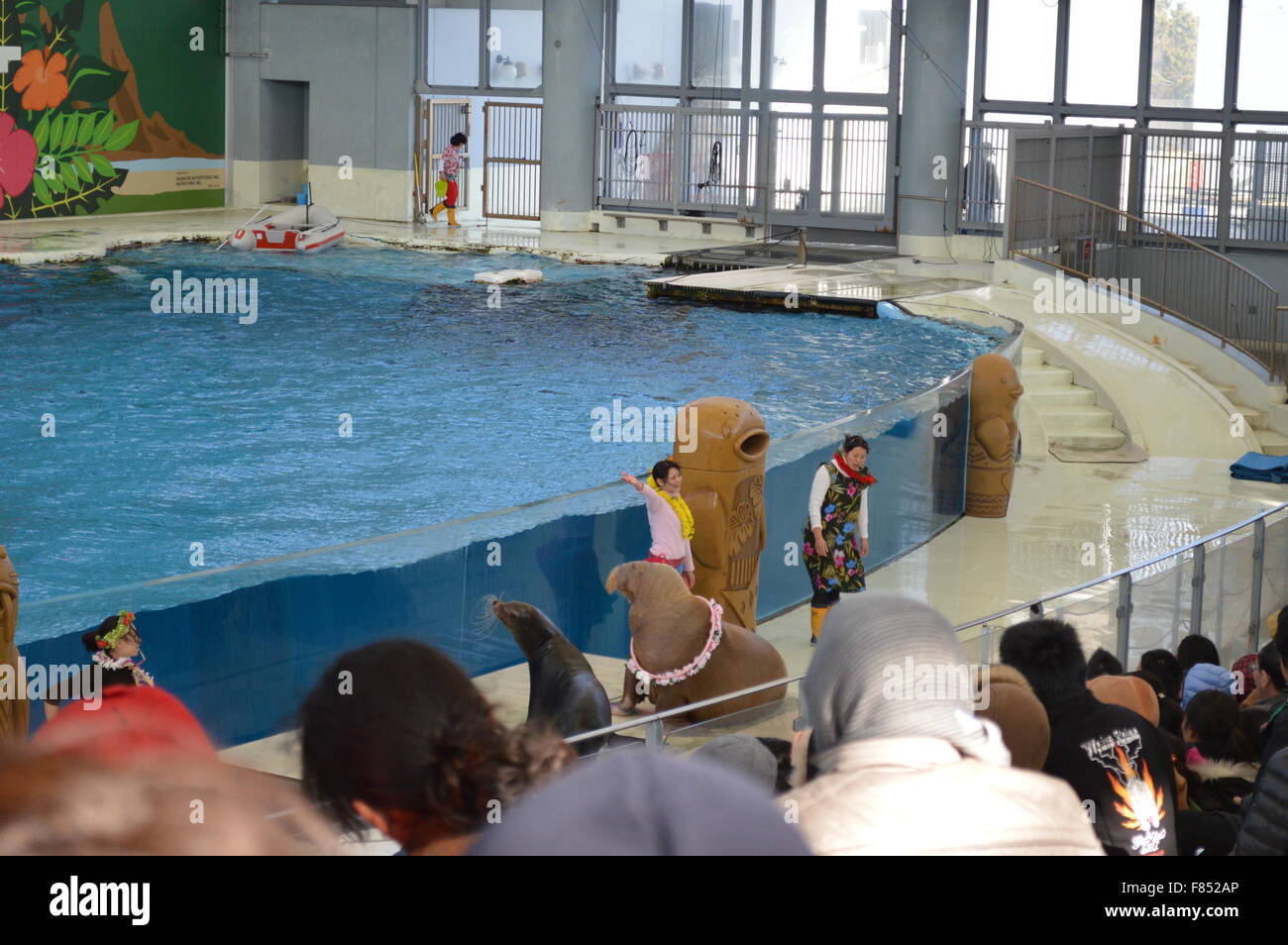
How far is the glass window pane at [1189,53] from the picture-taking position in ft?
73.7

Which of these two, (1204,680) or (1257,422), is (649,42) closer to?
(1257,422)

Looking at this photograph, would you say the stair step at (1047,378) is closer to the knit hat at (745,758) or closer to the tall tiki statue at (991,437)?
the tall tiki statue at (991,437)

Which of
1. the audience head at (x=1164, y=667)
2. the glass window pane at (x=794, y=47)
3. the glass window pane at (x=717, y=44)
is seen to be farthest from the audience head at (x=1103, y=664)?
the glass window pane at (x=717, y=44)

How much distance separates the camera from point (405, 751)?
6.41ft

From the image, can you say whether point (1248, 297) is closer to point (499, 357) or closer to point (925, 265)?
point (925, 265)

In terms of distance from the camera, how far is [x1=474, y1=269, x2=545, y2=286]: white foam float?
885 inches

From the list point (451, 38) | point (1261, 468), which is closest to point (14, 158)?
point (451, 38)

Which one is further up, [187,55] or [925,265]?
[187,55]

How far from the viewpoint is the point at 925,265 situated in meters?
22.8

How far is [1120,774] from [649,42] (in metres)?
25.7

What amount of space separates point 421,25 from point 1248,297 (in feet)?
55.2

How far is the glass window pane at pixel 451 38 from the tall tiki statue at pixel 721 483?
22689 mm

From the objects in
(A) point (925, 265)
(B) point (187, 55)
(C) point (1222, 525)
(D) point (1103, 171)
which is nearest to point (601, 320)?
(A) point (925, 265)

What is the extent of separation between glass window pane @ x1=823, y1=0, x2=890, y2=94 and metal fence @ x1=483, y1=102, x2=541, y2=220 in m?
6.53
